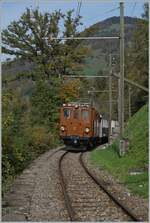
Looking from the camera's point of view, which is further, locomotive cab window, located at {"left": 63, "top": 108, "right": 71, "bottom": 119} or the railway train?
locomotive cab window, located at {"left": 63, "top": 108, "right": 71, "bottom": 119}

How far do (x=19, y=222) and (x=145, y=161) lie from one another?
1028 centimetres

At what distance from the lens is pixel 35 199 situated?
13125 mm

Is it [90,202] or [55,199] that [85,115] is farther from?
[90,202]

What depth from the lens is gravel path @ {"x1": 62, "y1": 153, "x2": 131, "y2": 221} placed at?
1060cm

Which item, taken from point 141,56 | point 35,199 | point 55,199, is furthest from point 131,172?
point 141,56

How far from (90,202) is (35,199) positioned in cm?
135

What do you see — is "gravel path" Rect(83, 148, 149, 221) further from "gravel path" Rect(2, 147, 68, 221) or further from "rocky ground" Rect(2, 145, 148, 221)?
"gravel path" Rect(2, 147, 68, 221)

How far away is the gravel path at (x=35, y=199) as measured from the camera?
10719 mm

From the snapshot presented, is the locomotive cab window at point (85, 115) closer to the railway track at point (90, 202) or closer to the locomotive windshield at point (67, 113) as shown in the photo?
the locomotive windshield at point (67, 113)

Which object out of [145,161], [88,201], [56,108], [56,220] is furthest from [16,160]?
[56,108]

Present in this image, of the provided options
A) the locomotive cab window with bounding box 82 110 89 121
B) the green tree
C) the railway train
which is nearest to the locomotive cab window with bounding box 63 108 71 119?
the railway train

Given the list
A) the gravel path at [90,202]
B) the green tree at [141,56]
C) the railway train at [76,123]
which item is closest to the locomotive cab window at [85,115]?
the railway train at [76,123]

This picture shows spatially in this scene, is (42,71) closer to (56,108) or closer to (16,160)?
(56,108)

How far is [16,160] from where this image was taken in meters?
20.2
